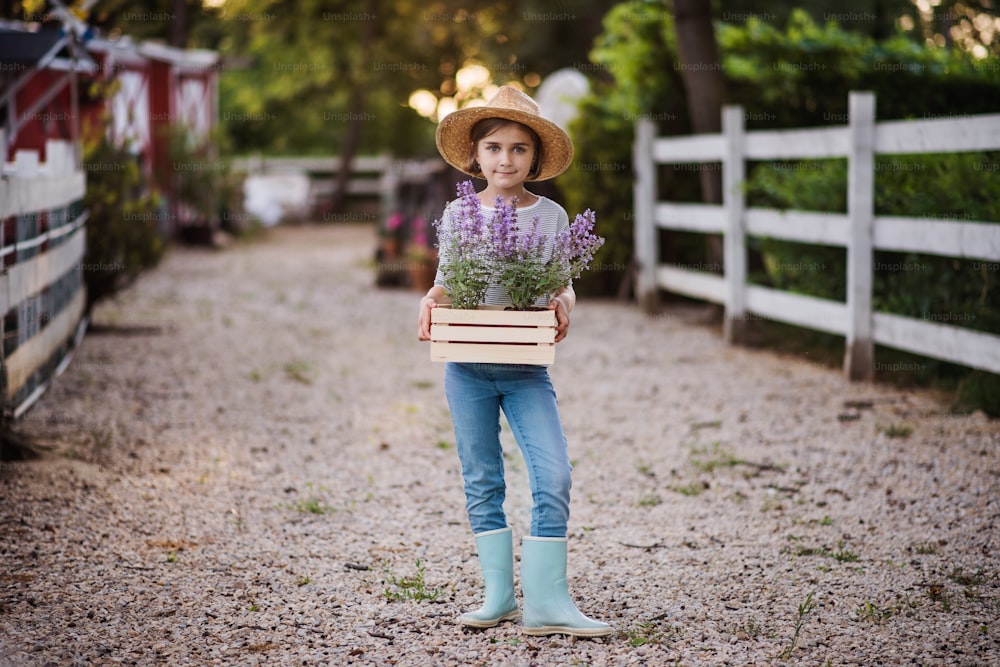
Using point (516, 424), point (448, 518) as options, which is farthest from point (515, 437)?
point (448, 518)

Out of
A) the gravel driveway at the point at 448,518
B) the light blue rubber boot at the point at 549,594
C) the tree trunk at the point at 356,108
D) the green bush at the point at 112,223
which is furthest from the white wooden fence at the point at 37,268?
the tree trunk at the point at 356,108

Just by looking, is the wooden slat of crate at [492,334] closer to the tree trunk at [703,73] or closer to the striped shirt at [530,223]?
A: the striped shirt at [530,223]

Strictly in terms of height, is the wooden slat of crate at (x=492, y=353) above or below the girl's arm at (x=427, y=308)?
below

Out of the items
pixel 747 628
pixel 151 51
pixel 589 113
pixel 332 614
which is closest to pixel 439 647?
pixel 332 614

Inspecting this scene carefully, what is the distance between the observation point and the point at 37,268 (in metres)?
6.47

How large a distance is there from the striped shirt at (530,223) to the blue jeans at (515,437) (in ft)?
0.67

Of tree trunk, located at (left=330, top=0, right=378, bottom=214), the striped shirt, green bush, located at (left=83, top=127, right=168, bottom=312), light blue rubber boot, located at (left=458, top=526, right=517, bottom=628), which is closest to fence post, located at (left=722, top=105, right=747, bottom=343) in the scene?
green bush, located at (left=83, top=127, right=168, bottom=312)

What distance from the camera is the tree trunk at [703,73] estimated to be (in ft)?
32.0

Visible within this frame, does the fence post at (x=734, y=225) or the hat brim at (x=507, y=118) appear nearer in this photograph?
the hat brim at (x=507, y=118)

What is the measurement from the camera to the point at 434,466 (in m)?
5.66

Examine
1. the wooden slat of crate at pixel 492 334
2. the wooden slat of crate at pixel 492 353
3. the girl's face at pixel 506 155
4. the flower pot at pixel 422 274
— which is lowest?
the flower pot at pixel 422 274

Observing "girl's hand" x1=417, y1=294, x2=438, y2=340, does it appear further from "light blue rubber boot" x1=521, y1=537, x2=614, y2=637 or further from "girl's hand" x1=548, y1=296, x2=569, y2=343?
"light blue rubber boot" x1=521, y1=537, x2=614, y2=637

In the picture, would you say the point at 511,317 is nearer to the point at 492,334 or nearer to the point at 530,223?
the point at 492,334

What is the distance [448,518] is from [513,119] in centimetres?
193
